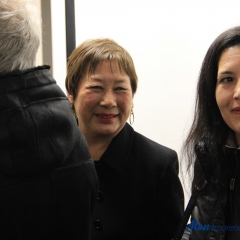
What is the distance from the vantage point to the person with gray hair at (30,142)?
856 mm

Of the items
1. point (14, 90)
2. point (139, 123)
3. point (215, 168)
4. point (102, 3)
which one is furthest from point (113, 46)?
point (139, 123)

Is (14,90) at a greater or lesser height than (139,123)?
greater

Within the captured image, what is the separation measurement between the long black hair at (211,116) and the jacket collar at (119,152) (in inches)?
10.3

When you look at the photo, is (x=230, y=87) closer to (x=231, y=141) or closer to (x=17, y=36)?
(x=231, y=141)

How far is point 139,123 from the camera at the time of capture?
2668 millimetres

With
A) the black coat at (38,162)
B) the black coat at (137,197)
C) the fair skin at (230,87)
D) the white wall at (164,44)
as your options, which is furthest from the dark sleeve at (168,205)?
the white wall at (164,44)

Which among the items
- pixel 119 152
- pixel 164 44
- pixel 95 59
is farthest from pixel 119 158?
pixel 164 44

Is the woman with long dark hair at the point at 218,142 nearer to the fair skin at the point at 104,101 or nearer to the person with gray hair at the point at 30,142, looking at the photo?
the fair skin at the point at 104,101

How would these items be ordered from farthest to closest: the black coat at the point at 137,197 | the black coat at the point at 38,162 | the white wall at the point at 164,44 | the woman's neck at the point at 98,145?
the white wall at the point at 164,44, the woman's neck at the point at 98,145, the black coat at the point at 137,197, the black coat at the point at 38,162

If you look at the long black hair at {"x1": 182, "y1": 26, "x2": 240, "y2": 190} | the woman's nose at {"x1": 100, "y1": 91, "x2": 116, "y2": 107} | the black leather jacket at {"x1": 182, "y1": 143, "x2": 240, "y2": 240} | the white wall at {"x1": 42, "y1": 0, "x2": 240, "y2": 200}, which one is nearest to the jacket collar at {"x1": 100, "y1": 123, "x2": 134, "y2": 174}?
the woman's nose at {"x1": 100, "y1": 91, "x2": 116, "y2": 107}

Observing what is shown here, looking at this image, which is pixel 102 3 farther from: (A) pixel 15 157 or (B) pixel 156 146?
(A) pixel 15 157

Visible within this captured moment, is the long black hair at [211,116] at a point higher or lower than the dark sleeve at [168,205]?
higher

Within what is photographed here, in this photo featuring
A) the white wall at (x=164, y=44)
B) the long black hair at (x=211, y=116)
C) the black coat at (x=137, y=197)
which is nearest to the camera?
the long black hair at (x=211, y=116)

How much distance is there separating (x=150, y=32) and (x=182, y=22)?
0.73 feet
